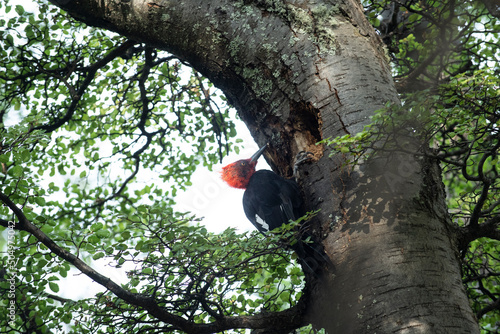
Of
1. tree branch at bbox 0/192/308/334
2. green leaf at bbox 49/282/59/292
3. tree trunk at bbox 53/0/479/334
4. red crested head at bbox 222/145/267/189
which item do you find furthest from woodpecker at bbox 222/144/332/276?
green leaf at bbox 49/282/59/292

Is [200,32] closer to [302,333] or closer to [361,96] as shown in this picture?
[361,96]

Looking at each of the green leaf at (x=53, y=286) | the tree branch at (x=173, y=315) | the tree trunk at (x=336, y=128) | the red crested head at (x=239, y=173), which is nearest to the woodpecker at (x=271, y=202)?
the red crested head at (x=239, y=173)

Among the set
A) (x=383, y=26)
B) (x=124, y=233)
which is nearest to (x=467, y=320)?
(x=124, y=233)

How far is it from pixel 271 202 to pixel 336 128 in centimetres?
126

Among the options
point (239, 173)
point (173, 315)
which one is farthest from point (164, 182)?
point (173, 315)

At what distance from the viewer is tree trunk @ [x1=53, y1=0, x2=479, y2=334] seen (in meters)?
1.83

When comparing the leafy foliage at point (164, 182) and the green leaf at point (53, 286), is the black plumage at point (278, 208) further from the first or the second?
the green leaf at point (53, 286)

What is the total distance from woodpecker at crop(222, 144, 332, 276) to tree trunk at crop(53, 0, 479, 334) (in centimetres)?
13

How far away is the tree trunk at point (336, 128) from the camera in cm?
183

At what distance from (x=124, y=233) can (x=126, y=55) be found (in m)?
2.63

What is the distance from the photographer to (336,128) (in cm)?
232

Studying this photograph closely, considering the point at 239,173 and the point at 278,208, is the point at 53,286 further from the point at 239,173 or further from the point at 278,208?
the point at 239,173

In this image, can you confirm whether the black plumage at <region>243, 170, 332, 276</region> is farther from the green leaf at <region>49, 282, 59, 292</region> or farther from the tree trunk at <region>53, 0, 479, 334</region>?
the green leaf at <region>49, 282, 59, 292</region>

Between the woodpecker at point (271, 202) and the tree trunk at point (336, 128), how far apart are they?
129 millimetres
